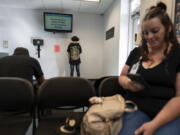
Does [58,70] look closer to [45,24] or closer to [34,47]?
[34,47]

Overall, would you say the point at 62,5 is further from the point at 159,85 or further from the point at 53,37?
the point at 159,85

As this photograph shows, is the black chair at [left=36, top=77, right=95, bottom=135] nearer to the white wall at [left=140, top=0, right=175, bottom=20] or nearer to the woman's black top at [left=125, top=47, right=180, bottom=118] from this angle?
the woman's black top at [left=125, top=47, right=180, bottom=118]

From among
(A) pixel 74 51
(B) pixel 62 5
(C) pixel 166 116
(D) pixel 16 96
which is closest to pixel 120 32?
(A) pixel 74 51

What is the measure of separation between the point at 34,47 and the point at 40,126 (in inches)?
161

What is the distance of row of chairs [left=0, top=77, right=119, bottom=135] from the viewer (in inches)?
47.2

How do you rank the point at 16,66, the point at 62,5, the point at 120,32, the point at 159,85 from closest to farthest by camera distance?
the point at 159,85 → the point at 16,66 → the point at 120,32 → the point at 62,5

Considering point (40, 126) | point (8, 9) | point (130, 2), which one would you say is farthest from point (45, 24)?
point (40, 126)

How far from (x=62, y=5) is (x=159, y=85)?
4226 mm

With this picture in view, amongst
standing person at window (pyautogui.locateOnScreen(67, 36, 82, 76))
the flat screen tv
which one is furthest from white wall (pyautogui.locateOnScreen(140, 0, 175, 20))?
the flat screen tv

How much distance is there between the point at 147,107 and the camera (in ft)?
2.71

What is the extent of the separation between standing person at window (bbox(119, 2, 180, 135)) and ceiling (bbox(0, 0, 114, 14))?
3456 millimetres

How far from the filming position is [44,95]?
121 centimetres

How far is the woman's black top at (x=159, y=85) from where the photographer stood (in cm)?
76

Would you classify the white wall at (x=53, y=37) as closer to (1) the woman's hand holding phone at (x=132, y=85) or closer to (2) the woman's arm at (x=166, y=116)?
(1) the woman's hand holding phone at (x=132, y=85)
